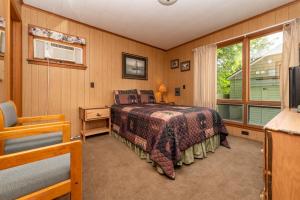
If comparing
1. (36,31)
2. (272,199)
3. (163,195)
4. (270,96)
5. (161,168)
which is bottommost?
(163,195)

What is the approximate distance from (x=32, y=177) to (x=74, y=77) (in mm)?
2416

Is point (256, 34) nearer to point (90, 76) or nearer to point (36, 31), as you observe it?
point (90, 76)

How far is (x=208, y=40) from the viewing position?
11.5 feet

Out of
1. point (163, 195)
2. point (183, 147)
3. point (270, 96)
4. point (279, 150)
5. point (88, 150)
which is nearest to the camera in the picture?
point (279, 150)

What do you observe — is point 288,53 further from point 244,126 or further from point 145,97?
point 145,97

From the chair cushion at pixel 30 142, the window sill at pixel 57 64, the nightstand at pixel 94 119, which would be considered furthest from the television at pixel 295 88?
the window sill at pixel 57 64

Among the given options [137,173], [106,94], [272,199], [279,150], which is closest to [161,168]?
[137,173]

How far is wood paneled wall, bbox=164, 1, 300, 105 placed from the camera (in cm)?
241

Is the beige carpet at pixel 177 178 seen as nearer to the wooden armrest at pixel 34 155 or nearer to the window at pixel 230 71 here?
the wooden armrest at pixel 34 155

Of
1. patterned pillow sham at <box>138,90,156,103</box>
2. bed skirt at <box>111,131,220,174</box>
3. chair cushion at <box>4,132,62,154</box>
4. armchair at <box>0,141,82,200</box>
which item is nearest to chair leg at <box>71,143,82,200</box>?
armchair at <box>0,141,82,200</box>

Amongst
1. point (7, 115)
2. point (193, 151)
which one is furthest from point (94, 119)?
point (193, 151)

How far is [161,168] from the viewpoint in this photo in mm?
1626

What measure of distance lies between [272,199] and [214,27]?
10.6 ft

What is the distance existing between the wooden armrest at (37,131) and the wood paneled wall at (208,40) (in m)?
3.22
